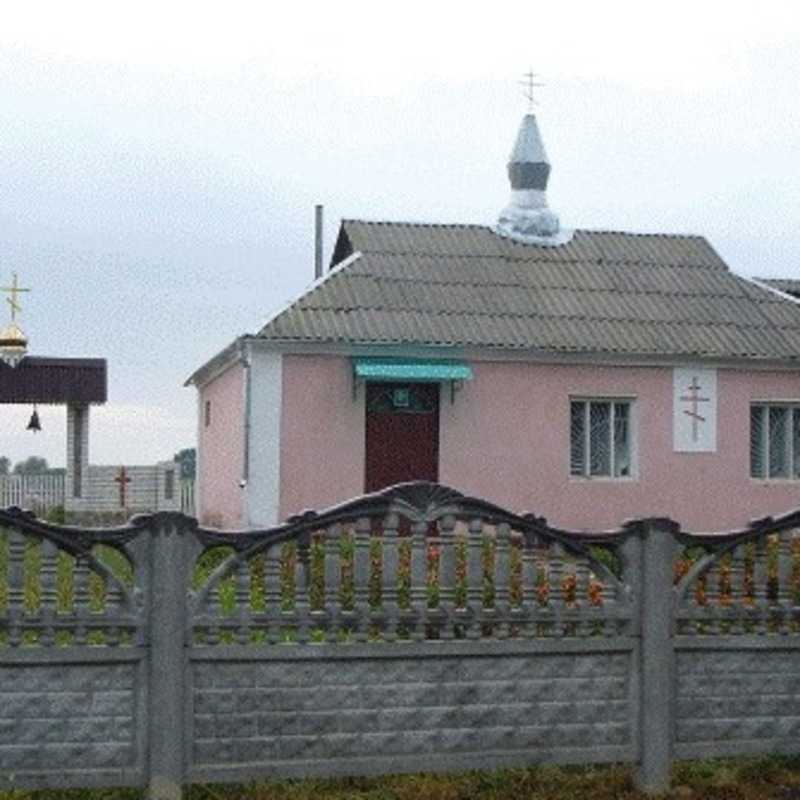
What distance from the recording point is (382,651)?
5.45 m

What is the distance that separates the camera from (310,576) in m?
5.41

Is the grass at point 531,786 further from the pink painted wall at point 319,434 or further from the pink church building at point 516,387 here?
the pink painted wall at point 319,434

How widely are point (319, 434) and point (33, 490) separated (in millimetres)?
9642

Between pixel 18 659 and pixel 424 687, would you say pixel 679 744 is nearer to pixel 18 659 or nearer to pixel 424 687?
pixel 424 687

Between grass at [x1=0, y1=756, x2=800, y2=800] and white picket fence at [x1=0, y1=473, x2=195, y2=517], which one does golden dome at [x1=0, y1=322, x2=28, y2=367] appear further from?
grass at [x1=0, y1=756, x2=800, y2=800]

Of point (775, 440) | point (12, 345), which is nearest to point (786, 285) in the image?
point (775, 440)

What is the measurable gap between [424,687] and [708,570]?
1.20m

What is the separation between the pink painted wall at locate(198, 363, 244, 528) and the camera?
1800 cm

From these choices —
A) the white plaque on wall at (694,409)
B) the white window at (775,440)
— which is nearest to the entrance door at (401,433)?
the white plaque on wall at (694,409)

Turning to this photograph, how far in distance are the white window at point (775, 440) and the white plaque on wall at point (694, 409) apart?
74 cm

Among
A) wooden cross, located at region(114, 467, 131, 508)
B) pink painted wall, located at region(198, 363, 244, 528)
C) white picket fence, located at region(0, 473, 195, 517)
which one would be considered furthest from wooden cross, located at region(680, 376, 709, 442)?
wooden cross, located at region(114, 467, 131, 508)

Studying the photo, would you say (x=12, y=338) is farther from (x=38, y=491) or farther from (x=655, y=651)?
(x=655, y=651)

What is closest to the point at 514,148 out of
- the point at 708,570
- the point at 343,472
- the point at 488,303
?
the point at 488,303

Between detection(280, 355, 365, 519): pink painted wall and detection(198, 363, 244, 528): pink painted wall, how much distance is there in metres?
0.63
